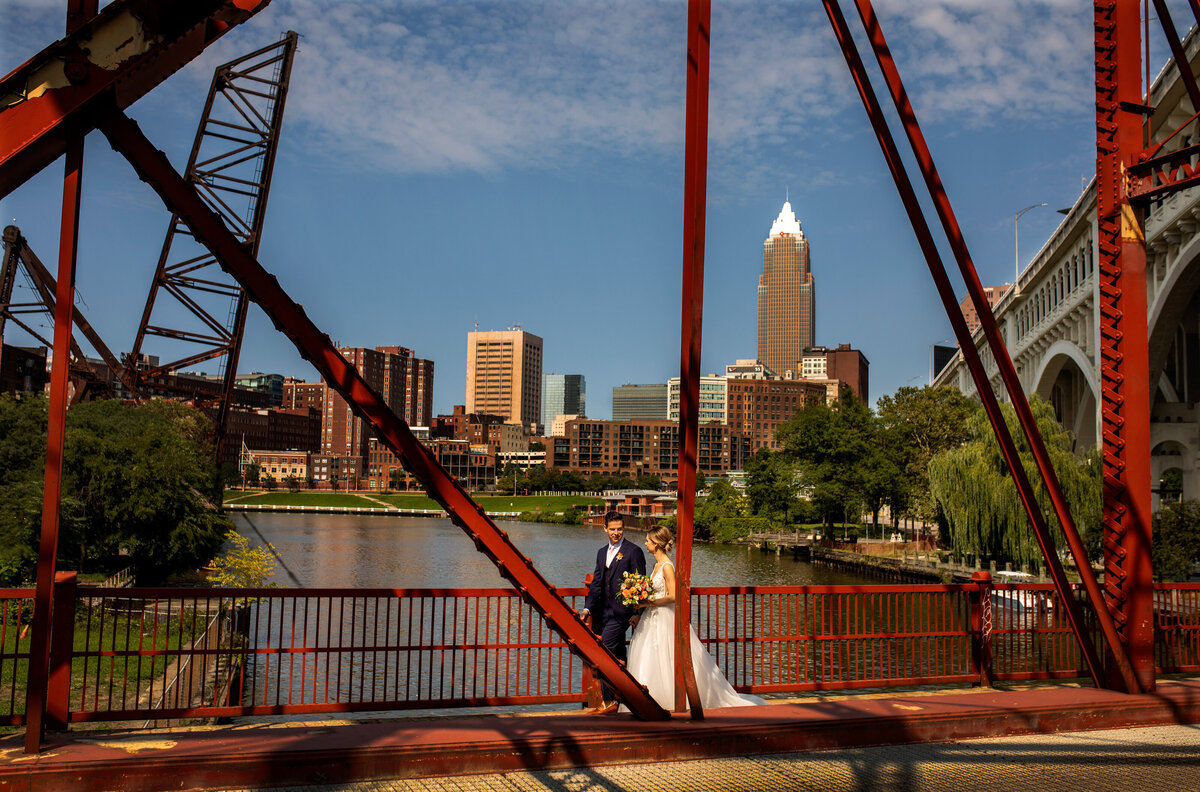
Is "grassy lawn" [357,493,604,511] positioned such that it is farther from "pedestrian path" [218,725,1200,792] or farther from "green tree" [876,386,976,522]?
"pedestrian path" [218,725,1200,792]

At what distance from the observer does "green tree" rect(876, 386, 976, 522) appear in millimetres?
62688

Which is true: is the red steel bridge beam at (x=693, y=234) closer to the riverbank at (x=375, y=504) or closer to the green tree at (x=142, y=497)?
the green tree at (x=142, y=497)

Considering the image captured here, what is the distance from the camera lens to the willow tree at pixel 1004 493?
3703cm

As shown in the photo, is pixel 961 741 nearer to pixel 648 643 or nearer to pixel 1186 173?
pixel 648 643

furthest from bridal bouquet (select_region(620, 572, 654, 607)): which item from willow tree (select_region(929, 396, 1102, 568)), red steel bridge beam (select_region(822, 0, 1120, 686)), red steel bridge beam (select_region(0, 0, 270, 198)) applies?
willow tree (select_region(929, 396, 1102, 568))

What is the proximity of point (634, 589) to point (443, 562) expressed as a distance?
161 feet

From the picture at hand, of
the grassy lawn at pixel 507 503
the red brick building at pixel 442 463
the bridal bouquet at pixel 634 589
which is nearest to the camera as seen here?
the bridal bouquet at pixel 634 589

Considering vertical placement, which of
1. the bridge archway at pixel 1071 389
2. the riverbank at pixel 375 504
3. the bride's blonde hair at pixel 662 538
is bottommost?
the riverbank at pixel 375 504

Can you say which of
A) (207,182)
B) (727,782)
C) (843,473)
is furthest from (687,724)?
(843,473)

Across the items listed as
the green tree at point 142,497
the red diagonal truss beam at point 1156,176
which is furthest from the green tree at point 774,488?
the red diagonal truss beam at point 1156,176

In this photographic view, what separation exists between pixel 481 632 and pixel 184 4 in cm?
2225

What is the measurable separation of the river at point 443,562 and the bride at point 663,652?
21.1 meters

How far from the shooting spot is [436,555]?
2381 inches

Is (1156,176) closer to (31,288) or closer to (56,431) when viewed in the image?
(56,431)
